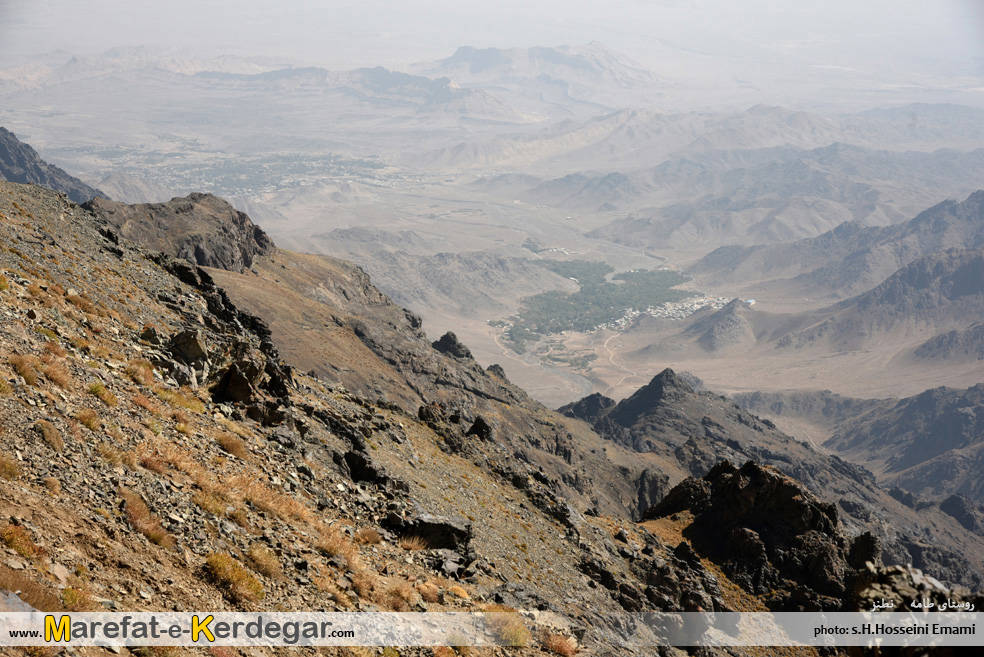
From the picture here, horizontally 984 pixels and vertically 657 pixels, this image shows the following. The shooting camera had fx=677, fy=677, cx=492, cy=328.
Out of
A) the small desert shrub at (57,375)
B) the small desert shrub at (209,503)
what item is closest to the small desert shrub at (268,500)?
the small desert shrub at (209,503)

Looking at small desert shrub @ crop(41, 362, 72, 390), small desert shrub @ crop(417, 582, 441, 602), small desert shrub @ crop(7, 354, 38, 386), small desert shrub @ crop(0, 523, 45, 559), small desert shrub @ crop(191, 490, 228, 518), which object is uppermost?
small desert shrub @ crop(7, 354, 38, 386)

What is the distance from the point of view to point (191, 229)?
76.6 m

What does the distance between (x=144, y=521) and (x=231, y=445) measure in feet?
15.9

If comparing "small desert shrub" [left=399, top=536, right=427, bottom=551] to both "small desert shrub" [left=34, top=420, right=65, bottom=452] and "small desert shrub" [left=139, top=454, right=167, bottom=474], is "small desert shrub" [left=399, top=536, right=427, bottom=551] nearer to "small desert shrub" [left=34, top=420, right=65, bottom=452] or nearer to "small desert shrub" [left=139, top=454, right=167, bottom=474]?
"small desert shrub" [left=139, top=454, right=167, bottom=474]

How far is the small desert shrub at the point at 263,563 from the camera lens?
12492 mm

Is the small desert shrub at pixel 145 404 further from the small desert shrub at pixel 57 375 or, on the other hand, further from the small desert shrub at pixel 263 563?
the small desert shrub at pixel 263 563

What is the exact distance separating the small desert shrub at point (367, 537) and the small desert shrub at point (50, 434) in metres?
6.50

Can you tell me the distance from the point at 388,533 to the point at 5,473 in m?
8.57

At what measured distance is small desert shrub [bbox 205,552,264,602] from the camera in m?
11.4

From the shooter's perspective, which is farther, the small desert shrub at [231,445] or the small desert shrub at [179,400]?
the small desert shrub at [179,400]

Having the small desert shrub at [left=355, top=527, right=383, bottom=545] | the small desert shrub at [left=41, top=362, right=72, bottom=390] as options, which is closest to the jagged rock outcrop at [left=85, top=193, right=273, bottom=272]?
the small desert shrub at [left=41, top=362, right=72, bottom=390]

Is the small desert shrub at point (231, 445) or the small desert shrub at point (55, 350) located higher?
the small desert shrub at point (55, 350)

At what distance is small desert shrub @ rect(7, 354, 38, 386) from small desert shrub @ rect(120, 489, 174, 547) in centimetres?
367

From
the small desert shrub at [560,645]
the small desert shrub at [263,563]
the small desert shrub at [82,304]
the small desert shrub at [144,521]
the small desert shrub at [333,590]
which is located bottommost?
the small desert shrub at [560,645]
